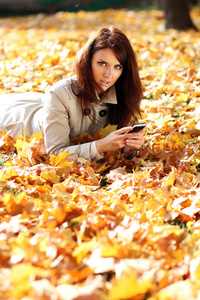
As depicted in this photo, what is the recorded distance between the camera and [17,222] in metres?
1.67

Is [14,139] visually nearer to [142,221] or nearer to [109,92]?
[109,92]

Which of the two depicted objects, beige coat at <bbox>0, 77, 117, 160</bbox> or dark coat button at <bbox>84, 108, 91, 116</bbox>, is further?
dark coat button at <bbox>84, 108, 91, 116</bbox>

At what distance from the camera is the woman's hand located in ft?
7.99

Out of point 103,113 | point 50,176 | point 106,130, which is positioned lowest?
point 50,176

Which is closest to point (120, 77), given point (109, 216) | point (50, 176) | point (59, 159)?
point (59, 159)

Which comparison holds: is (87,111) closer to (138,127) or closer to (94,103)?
(94,103)

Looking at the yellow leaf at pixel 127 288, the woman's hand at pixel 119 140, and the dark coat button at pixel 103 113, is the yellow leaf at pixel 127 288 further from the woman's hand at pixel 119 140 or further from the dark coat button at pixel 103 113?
the dark coat button at pixel 103 113

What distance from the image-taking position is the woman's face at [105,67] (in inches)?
96.8

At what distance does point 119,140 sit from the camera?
2469 mm

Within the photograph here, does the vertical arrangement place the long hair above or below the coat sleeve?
above

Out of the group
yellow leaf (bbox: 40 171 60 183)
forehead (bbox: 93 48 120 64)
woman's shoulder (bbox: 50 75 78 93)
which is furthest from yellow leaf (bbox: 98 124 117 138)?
yellow leaf (bbox: 40 171 60 183)

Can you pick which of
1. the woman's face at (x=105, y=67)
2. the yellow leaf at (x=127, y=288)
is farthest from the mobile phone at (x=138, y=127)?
the yellow leaf at (x=127, y=288)

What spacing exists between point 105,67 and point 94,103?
33cm

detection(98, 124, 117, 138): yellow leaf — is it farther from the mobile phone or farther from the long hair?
the mobile phone
